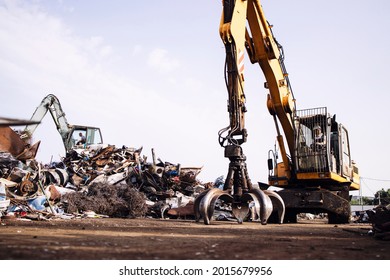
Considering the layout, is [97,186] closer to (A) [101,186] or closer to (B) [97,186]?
(B) [97,186]

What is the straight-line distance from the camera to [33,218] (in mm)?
7762

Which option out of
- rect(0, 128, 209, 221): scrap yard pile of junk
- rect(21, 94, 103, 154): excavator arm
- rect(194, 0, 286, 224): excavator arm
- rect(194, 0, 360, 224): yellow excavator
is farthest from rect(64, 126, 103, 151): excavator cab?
rect(194, 0, 286, 224): excavator arm

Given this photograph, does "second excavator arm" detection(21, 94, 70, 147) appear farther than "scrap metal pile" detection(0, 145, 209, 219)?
Yes

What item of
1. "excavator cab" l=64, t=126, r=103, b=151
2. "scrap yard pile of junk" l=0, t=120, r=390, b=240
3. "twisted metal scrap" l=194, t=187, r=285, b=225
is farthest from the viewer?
"excavator cab" l=64, t=126, r=103, b=151

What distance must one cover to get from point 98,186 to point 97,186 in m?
0.03

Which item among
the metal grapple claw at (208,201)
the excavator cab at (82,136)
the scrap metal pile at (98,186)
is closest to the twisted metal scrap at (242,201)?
the metal grapple claw at (208,201)

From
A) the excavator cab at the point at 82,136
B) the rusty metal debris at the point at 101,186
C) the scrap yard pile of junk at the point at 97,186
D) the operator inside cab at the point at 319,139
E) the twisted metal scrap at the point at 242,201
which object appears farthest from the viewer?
the excavator cab at the point at 82,136

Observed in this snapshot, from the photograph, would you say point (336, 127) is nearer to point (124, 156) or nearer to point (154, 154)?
point (154, 154)

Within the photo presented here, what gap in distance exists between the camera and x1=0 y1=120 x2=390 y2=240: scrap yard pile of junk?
30.2 ft

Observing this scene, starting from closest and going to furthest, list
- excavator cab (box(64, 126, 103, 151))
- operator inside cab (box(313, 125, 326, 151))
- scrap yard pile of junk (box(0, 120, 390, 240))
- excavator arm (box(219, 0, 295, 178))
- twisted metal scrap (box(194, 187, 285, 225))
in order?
twisted metal scrap (box(194, 187, 285, 225))
excavator arm (box(219, 0, 295, 178))
scrap yard pile of junk (box(0, 120, 390, 240))
operator inside cab (box(313, 125, 326, 151))
excavator cab (box(64, 126, 103, 151))

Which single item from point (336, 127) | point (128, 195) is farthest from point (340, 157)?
point (128, 195)

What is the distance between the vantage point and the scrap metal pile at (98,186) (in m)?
9.24

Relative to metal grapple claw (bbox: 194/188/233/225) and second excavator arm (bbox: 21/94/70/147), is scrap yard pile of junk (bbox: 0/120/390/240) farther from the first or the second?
second excavator arm (bbox: 21/94/70/147)

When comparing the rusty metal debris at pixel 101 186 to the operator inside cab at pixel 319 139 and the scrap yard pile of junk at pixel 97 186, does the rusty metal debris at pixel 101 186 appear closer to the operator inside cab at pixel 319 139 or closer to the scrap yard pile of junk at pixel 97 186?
the scrap yard pile of junk at pixel 97 186
